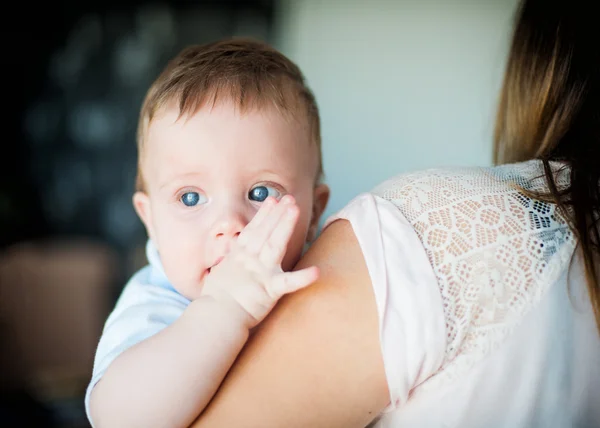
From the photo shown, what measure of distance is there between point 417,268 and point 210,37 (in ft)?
13.9

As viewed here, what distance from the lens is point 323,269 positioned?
826 millimetres

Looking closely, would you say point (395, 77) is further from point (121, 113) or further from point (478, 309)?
point (478, 309)

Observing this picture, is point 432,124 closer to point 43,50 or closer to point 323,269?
point 43,50

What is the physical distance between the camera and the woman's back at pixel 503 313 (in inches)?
31.2

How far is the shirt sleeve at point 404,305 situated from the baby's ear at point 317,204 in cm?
49

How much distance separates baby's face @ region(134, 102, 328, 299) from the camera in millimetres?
1041

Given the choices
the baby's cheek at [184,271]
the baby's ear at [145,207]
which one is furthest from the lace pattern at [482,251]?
the baby's ear at [145,207]

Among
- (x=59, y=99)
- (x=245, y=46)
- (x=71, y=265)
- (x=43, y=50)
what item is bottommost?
(x=71, y=265)

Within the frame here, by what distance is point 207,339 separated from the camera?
833 millimetres

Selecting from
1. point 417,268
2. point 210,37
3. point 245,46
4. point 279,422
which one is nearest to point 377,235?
point 417,268

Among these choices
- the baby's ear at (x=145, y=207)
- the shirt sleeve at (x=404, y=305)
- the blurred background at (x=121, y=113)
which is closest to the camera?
the shirt sleeve at (x=404, y=305)

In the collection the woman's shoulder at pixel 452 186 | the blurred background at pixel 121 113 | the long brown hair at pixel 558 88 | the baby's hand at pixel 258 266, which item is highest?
the long brown hair at pixel 558 88

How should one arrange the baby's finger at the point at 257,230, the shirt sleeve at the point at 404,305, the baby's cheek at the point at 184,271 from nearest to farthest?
1. the shirt sleeve at the point at 404,305
2. the baby's finger at the point at 257,230
3. the baby's cheek at the point at 184,271

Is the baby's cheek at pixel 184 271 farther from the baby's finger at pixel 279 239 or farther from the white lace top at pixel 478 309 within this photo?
the white lace top at pixel 478 309
